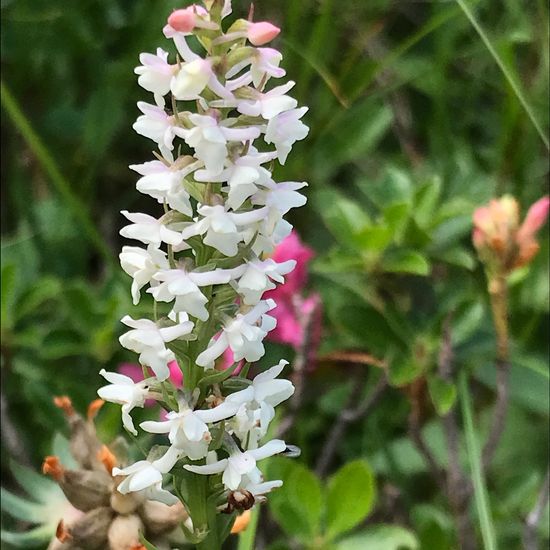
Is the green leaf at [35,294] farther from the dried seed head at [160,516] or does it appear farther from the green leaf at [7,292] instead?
the dried seed head at [160,516]

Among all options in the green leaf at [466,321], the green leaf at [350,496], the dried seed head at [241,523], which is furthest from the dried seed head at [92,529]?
the green leaf at [466,321]

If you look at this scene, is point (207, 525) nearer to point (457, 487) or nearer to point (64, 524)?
point (64, 524)

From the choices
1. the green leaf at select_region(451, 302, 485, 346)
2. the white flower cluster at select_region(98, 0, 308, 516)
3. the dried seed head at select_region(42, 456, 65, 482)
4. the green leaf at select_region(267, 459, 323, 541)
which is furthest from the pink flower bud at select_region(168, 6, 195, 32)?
the green leaf at select_region(451, 302, 485, 346)

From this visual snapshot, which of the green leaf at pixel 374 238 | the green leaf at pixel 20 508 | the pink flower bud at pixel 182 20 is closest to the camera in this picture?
the pink flower bud at pixel 182 20

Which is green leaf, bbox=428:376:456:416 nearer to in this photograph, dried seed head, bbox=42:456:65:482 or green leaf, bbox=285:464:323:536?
green leaf, bbox=285:464:323:536

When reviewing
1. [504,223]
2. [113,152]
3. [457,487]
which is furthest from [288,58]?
[457,487]

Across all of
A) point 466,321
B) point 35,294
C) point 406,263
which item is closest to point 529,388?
point 466,321

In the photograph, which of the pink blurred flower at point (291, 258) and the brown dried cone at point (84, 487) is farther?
the pink blurred flower at point (291, 258)
